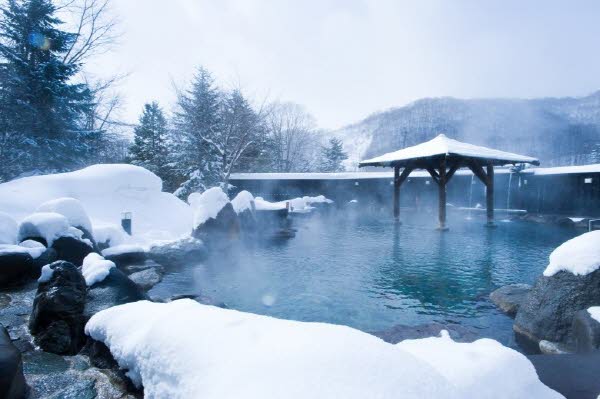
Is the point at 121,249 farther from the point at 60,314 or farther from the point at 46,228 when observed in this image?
the point at 60,314

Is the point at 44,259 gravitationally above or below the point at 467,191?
below

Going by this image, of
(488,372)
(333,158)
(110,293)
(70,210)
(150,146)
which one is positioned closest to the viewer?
(488,372)

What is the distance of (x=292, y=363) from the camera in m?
1.51

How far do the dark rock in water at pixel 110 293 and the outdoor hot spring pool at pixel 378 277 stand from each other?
1831 millimetres

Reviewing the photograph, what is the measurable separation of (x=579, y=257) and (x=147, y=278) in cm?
717

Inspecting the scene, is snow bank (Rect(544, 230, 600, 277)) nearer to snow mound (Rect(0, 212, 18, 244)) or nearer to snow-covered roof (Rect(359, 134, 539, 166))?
snow-covered roof (Rect(359, 134, 539, 166))

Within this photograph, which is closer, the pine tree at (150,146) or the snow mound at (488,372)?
the snow mound at (488,372)

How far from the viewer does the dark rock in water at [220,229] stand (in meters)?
10.3

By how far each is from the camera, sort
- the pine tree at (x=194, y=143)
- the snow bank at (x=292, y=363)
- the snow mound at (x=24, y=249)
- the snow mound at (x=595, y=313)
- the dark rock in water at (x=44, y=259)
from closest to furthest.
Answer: the snow bank at (x=292, y=363) < the snow mound at (x=595, y=313) < the snow mound at (x=24, y=249) < the dark rock in water at (x=44, y=259) < the pine tree at (x=194, y=143)

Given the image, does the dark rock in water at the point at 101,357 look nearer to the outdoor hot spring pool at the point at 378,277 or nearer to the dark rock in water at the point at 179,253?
the outdoor hot spring pool at the point at 378,277

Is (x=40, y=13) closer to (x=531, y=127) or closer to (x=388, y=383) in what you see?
(x=388, y=383)

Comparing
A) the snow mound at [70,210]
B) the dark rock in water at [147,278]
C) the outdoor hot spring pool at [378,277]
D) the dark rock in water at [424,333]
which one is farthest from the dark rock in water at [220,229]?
the dark rock in water at [424,333]

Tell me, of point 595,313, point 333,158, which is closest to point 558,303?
point 595,313

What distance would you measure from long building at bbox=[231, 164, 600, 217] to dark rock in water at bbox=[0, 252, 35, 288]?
20.2m
